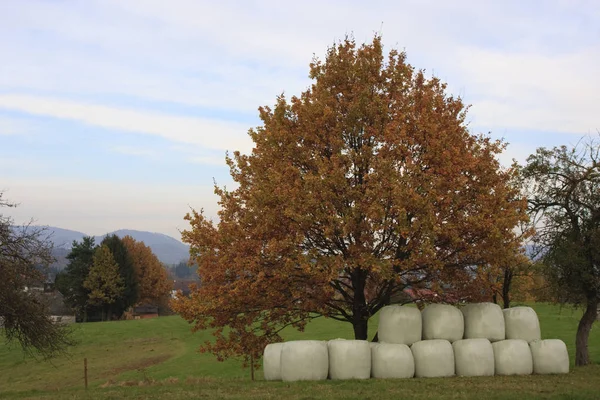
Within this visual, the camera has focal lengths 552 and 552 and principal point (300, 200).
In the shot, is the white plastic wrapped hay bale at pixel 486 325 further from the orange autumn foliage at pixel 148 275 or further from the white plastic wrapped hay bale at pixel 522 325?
the orange autumn foliage at pixel 148 275

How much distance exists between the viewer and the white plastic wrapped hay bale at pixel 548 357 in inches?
682

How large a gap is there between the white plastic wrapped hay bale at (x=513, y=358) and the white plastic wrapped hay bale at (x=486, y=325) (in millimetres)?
408

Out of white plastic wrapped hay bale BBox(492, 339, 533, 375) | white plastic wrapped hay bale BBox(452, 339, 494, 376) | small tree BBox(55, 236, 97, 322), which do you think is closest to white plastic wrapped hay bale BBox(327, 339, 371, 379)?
white plastic wrapped hay bale BBox(452, 339, 494, 376)

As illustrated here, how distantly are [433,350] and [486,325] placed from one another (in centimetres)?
219

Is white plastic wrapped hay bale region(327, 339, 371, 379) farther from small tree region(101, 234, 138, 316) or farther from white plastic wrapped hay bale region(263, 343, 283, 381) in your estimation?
small tree region(101, 234, 138, 316)

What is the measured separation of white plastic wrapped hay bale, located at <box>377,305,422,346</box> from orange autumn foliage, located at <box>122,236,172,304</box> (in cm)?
7222

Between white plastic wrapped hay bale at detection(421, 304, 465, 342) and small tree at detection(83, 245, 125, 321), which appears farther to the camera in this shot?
small tree at detection(83, 245, 125, 321)

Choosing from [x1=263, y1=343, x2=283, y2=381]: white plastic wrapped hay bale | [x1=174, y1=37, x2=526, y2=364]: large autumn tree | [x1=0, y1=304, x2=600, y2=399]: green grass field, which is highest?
[x1=174, y1=37, x2=526, y2=364]: large autumn tree

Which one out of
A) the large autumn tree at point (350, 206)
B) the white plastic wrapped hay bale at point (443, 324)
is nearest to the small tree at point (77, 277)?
the large autumn tree at point (350, 206)

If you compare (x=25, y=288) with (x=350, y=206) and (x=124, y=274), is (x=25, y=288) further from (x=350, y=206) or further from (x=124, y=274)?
(x=124, y=274)

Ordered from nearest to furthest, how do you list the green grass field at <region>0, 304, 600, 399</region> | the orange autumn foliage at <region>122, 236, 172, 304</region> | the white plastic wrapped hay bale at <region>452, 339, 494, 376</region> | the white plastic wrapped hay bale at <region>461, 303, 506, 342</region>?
the green grass field at <region>0, 304, 600, 399</region>, the white plastic wrapped hay bale at <region>452, 339, 494, 376</region>, the white plastic wrapped hay bale at <region>461, 303, 506, 342</region>, the orange autumn foliage at <region>122, 236, 172, 304</region>

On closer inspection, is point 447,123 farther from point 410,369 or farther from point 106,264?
point 106,264

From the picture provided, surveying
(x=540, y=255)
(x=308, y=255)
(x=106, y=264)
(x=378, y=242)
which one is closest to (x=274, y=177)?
(x=308, y=255)

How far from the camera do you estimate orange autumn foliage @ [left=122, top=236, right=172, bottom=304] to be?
85.6 m
